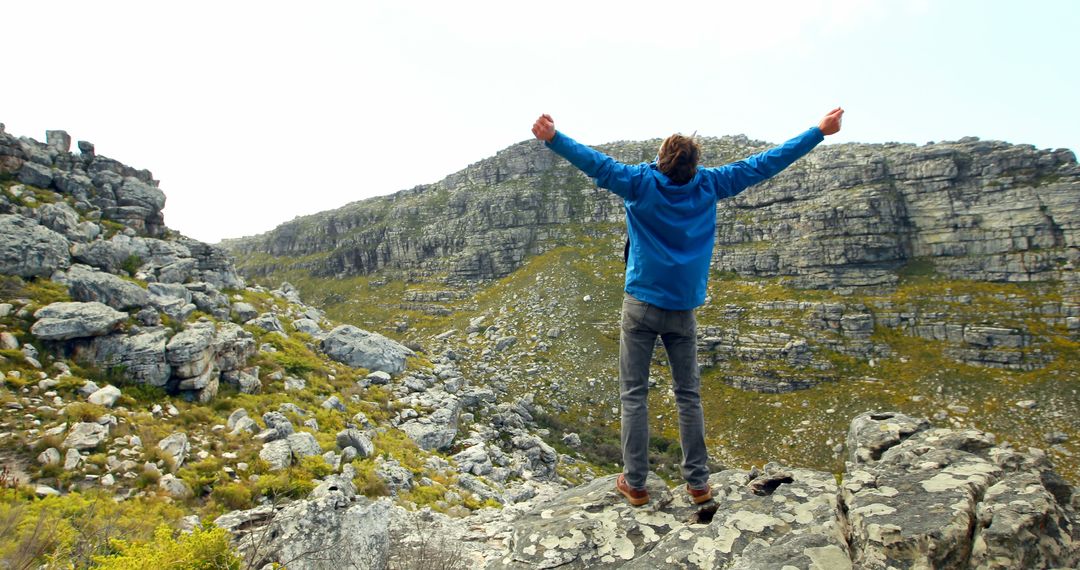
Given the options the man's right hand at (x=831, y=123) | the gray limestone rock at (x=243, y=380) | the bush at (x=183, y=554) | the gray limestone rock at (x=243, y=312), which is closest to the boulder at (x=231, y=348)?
the gray limestone rock at (x=243, y=380)

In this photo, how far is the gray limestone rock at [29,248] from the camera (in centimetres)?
1064

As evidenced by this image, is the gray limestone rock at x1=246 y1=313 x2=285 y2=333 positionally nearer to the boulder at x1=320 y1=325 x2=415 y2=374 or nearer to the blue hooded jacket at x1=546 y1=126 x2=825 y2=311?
the boulder at x1=320 y1=325 x2=415 y2=374

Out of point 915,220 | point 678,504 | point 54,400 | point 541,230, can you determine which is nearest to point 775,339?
point 915,220

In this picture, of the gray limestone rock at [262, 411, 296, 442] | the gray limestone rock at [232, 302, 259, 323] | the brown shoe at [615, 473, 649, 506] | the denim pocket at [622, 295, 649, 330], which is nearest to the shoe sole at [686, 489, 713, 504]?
the brown shoe at [615, 473, 649, 506]

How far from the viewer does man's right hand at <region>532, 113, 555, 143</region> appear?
395cm

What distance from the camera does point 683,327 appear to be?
4348 millimetres

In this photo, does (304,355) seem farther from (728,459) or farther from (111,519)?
(728,459)

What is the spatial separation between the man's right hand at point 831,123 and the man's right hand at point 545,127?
258 cm

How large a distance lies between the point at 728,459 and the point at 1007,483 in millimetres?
36430

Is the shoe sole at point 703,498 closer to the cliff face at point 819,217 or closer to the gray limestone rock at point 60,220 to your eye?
the gray limestone rock at point 60,220

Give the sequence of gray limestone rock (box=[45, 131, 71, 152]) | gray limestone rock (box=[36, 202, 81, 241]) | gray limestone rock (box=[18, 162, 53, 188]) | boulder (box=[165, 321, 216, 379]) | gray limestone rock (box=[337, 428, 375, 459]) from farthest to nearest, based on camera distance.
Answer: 1. gray limestone rock (box=[45, 131, 71, 152])
2. gray limestone rock (box=[18, 162, 53, 188])
3. gray limestone rock (box=[36, 202, 81, 241])
4. boulder (box=[165, 321, 216, 379])
5. gray limestone rock (box=[337, 428, 375, 459])

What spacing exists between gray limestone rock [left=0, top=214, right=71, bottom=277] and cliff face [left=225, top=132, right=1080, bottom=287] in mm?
57736

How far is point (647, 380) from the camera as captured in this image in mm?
4328

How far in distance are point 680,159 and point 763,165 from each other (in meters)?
0.91
